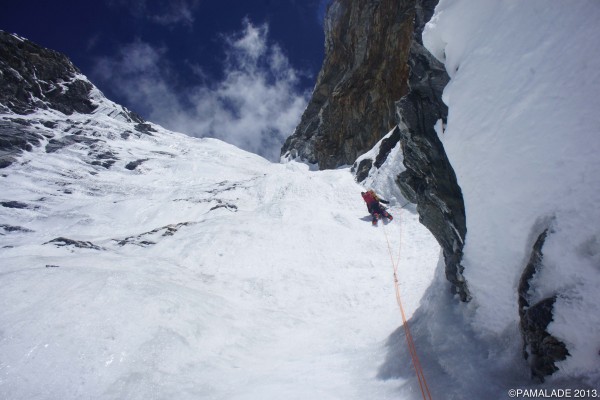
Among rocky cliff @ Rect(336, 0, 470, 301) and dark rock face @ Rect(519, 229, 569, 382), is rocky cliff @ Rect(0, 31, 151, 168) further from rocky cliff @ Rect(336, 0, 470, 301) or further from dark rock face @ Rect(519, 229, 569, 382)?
dark rock face @ Rect(519, 229, 569, 382)

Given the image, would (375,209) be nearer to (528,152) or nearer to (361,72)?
(528,152)

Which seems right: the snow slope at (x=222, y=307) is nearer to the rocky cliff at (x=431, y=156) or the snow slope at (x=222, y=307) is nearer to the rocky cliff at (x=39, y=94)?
the rocky cliff at (x=431, y=156)

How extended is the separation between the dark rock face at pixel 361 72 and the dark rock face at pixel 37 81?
8664 cm

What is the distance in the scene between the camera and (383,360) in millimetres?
5922

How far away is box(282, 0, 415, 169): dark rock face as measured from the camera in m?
38.1

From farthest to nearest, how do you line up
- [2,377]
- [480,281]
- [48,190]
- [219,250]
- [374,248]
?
1. [48,190]
2. [219,250]
3. [374,248]
4. [2,377]
5. [480,281]

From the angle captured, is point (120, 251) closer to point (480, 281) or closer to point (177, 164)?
point (480, 281)

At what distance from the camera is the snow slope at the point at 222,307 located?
5.79 metres

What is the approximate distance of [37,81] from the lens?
338 feet

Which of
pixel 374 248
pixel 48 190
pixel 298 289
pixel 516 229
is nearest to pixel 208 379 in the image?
pixel 298 289

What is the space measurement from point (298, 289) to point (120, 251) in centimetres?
874

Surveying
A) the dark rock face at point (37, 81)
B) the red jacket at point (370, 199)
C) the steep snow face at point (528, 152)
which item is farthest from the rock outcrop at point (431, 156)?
the dark rock face at point (37, 81)

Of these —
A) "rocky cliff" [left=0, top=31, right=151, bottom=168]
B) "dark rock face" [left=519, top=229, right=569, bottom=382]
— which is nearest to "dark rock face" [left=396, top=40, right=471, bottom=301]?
"dark rock face" [left=519, top=229, right=569, bottom=382]

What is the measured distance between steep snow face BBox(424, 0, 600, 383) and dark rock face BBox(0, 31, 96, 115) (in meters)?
114
